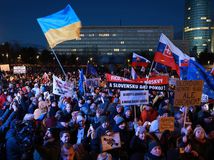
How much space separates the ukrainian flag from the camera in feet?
33.7

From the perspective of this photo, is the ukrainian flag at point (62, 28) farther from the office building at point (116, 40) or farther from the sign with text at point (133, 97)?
the office building at point (116, 40)

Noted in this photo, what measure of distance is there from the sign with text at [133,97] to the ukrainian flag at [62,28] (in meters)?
3.46

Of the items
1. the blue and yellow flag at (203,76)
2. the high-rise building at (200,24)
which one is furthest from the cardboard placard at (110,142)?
the high-rise building at (200,24)

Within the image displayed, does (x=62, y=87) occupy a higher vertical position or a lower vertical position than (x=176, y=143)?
higher

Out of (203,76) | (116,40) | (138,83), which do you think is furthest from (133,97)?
(116,40)

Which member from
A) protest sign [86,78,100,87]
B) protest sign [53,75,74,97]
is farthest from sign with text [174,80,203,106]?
protest sign [86,78,100,87]

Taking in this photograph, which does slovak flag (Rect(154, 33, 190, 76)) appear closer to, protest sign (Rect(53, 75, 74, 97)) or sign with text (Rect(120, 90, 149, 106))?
sign with text (Rect(120, 90, 149, 106))

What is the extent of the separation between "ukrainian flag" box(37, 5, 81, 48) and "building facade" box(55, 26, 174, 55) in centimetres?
14250

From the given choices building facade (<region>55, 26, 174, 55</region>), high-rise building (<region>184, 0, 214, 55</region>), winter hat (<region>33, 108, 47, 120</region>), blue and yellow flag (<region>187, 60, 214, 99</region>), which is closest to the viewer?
winter hat (<region>33, 108, 47, 120</region>)

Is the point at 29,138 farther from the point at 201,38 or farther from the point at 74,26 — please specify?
the point at 201,38

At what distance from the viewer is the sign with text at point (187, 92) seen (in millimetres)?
6629

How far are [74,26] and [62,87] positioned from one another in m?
2.55

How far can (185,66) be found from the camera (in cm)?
1146

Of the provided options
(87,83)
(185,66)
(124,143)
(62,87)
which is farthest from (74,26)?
(87,83)
